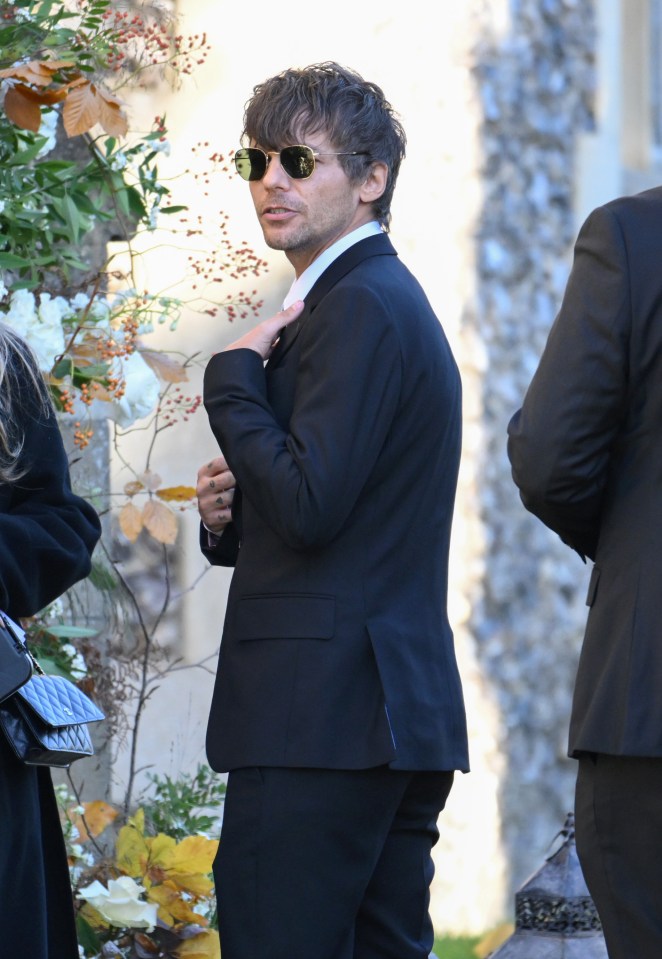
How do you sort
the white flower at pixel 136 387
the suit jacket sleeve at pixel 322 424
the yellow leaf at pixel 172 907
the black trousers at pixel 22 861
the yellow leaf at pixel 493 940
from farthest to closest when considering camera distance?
the yellow leaf at pixel 493 940
the yellow leaf at pixel 172 907
the white flower at pixel 136 387
the black trousers at pixel 22 861
the suit jacket sleeve at pixel 322 424

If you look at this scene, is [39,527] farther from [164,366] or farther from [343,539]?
[164,366]

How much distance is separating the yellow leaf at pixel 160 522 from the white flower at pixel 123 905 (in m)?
0.77

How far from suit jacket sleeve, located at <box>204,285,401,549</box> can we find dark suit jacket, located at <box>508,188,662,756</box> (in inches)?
8.7

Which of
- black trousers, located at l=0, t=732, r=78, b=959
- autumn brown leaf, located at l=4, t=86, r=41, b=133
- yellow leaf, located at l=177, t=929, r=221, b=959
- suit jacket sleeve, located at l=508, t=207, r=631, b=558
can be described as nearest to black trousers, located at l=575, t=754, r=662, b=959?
suit jacket sleeve, located at l=508, t=207, r=631, b=558

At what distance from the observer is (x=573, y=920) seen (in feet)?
10.8

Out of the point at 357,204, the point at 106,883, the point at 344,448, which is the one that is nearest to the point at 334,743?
the point at 344,448

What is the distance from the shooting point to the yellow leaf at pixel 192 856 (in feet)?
10.4

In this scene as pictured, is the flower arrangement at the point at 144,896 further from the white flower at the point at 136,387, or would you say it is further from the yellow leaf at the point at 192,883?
the white flower at the point at 136,387

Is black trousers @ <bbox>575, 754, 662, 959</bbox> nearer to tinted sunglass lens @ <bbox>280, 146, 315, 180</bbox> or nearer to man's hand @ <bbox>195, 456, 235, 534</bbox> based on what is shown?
man's hand @ <bbox>195, 456, 235, 534</bbox>

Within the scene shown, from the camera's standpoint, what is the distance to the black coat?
2.24 meters

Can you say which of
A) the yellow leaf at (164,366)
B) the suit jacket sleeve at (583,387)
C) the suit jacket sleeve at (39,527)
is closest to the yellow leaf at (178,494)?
the yellow leaf at (164,366)

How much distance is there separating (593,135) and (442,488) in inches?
170

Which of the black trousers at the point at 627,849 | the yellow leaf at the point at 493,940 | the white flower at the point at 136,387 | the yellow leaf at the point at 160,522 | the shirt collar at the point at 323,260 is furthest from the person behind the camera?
the yellow leaf at the point at 493,940

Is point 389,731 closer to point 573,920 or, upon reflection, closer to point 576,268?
point 576,268
